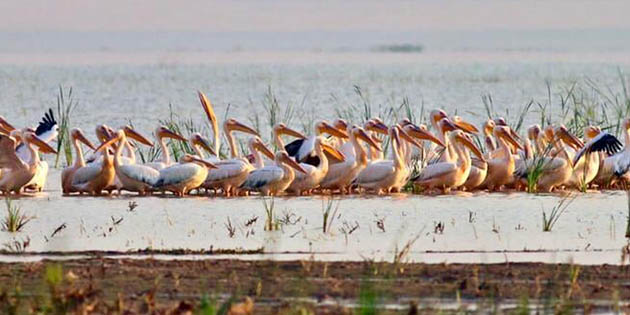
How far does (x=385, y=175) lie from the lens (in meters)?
13.6

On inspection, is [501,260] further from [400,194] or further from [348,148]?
[348,148]

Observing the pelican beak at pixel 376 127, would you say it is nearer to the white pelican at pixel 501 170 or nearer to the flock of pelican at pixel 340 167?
the flock of pelican at pixel 340 167

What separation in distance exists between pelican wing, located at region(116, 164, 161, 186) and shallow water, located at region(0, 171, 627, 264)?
168 mm

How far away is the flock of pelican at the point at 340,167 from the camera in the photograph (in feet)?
44.2

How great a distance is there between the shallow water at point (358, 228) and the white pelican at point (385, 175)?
12.0 inches

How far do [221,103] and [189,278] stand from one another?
23.7 metres

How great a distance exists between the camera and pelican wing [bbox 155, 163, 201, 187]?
1334 centimetres

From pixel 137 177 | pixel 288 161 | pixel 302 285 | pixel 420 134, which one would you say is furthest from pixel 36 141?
pixel 302 285

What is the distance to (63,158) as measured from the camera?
56.7 feet

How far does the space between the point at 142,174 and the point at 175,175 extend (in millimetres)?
268

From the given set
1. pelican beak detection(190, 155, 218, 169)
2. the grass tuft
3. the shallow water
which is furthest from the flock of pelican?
the grass tuft

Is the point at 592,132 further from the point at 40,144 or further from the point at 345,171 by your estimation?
the point at 40,144

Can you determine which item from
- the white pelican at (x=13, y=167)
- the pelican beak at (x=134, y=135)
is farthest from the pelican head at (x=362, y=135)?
the white pelican at (x=13, y=167)

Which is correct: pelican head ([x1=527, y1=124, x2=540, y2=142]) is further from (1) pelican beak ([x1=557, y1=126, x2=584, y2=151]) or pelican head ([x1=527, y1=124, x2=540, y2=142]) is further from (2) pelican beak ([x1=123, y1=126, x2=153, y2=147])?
(2) pelican beak ([x1=123, y1=126, x2=153, y2=147])
